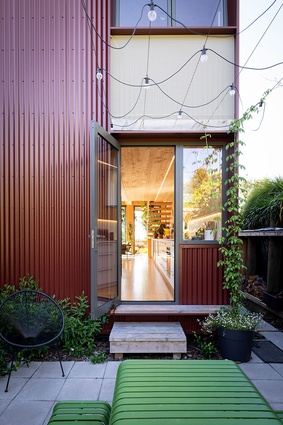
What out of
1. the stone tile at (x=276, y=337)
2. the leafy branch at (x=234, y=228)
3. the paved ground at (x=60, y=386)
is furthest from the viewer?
the stone tile at (x=276, y=337)

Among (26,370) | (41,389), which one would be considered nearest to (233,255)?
(41,389)

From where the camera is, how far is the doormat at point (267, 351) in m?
3.29

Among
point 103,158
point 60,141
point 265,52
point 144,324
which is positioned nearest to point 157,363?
point 144,324

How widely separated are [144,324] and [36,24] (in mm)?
4044

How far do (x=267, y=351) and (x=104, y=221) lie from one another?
2458 millimetres

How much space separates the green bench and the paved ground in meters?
0.82

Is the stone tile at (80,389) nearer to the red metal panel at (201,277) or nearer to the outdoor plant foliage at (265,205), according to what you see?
the red metal panel at (201,277)

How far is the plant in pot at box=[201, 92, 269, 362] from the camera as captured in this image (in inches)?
126

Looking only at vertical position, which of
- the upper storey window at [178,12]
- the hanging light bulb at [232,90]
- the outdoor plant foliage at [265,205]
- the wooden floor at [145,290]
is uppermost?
the upper storey window at [178,12]

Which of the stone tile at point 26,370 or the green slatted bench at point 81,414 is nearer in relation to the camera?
the green slatted bench at point 81,414

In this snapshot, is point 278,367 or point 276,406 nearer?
point 276,406

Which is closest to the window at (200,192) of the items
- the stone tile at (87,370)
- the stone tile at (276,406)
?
the stone tile at (87,370)

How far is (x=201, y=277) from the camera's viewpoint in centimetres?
389

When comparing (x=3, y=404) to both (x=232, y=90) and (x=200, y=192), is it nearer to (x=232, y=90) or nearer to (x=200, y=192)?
(x=200, y=192)
